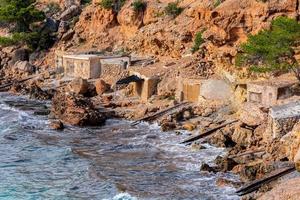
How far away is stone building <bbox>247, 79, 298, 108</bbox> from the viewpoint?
36281 millimetres

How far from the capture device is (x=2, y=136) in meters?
42.4

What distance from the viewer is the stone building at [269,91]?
36.3 metres

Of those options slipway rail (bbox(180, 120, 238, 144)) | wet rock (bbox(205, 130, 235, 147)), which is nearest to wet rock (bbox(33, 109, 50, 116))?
slipway rail (bbox(180, 120, 238, 144))

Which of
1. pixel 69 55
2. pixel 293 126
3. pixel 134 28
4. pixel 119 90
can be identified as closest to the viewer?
pixel 293 126

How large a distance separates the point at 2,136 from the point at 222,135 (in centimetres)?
1589

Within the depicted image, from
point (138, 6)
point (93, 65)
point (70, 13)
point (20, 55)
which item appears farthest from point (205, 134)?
point (70, 13)

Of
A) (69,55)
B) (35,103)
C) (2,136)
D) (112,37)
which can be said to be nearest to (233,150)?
(2,136)

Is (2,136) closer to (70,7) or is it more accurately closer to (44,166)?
(44,166)

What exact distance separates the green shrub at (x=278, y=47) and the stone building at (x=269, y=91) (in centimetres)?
89

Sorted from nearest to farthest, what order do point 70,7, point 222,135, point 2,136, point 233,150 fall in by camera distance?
1. point 233,150
2. point 222,135
3. point 2,136
4. point 70,7

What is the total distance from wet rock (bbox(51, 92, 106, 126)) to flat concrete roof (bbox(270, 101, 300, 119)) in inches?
635

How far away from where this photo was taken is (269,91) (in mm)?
36625

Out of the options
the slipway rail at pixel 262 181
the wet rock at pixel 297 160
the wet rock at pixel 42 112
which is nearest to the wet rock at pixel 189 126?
the wet rock at pixel 42 112

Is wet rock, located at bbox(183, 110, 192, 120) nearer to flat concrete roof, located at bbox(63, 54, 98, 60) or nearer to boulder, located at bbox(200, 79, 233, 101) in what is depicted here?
boulder, located at bbox(200, 79, 233, 101)
